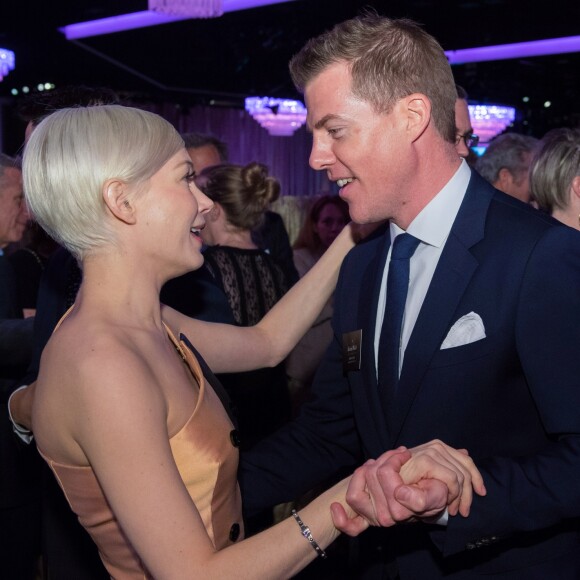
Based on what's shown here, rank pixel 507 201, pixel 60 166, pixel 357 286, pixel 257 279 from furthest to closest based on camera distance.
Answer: pixel 257 279 < pixel 357 286 < pixel 507 201 < pixel 60 166

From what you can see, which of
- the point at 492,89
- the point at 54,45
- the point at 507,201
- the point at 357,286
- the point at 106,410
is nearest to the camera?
the point at 106,410

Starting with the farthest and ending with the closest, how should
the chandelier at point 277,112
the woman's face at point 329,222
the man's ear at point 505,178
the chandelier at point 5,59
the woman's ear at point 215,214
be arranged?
the chandelier at point 277,112
the chandelier at point 5,59
the woman's face at point 329,222
the man's ear at point 505,178
the woman's ear at point 215,214

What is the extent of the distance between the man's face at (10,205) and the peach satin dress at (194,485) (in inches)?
83.6

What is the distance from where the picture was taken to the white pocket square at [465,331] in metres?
1.67

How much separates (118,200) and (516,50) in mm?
11646

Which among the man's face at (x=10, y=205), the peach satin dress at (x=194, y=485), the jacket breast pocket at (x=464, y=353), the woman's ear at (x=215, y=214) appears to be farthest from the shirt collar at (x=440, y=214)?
the man's face at (x=10, y=205)

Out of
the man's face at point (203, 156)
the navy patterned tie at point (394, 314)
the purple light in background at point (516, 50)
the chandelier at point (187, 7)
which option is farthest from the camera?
the purple light in background at point (516, 50)

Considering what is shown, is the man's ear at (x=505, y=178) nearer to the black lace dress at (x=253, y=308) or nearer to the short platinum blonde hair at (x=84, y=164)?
the black lace dress at (x=253, y=308)

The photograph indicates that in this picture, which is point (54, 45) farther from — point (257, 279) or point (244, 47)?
point (257, 279)

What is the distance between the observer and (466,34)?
35.5 ft

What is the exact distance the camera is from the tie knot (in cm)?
187

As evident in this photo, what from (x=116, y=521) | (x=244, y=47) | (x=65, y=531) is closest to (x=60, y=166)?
(x=116, y=521)

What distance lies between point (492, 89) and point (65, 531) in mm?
13053

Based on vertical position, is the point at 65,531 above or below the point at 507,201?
below
